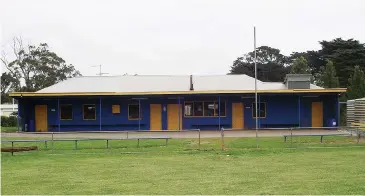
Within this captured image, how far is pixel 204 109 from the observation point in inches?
1222

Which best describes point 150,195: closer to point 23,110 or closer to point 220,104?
point 220,104

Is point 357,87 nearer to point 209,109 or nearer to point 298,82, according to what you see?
point 298,82

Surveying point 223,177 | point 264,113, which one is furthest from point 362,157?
point 264,113

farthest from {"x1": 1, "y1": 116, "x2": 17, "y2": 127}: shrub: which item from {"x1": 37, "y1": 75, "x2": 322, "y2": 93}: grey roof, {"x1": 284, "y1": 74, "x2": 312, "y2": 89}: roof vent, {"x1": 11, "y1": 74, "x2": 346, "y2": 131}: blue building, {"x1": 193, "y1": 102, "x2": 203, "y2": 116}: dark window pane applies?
{"x1": 284, "y1": 74, "x2": 312, "y2": 89}: roof vent

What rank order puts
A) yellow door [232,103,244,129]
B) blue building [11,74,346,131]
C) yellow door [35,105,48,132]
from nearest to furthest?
blue building [11,74,346,131]
yellow door [232,103,244,129]
yellow door [35,105,48,132]

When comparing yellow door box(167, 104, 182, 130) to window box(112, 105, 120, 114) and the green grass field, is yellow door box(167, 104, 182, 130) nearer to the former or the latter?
window box(112, 105, 120, 114)

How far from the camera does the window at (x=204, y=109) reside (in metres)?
31.0

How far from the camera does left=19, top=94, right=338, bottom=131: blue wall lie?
30.7 m

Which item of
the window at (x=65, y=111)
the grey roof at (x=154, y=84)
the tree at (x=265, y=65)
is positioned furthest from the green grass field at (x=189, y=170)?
the tree at (x=265, y=65)

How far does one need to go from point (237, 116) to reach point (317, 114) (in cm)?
512

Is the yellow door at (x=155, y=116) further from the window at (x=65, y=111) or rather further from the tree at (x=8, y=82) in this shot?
the tree at (x=8, y=82)

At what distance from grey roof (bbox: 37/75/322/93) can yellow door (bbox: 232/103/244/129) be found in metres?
2.12

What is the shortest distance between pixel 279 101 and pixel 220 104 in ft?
12.4

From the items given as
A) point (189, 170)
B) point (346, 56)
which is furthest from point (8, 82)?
point (189, 170)
